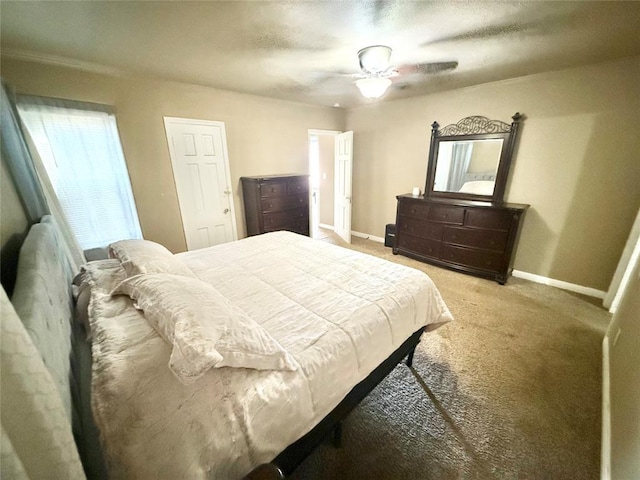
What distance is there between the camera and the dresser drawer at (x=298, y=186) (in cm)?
376

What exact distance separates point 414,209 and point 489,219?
959mm

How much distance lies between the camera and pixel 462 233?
3.25m

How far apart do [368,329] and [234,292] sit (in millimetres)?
854

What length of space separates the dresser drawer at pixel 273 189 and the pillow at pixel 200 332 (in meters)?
2.50

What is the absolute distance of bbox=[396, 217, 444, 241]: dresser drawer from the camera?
3457 millimetres

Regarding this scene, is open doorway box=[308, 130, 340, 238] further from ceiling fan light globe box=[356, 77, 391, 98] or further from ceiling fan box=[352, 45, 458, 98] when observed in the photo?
ceiling fan light globe box=[356, 77, 391, 98]

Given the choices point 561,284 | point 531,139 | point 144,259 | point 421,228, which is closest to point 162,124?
point 144,259

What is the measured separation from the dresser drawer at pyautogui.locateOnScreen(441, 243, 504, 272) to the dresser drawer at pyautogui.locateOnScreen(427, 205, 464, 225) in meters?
0.36

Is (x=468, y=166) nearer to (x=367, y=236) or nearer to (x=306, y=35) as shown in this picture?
(x=367, y=236)

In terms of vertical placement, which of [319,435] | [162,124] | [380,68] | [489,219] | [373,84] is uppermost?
[380,68]

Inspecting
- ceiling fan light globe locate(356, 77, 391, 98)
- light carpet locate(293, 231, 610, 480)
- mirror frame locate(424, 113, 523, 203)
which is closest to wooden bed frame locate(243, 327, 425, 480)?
light carpet locate(293, 231, 610, 480)

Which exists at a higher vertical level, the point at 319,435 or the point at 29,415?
the point at 29,415

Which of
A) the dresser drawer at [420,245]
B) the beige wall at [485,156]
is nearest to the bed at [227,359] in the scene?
the dresser drawer at [420,245]

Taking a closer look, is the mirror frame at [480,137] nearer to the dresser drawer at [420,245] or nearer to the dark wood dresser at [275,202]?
the dresser drawer at [420,245]
